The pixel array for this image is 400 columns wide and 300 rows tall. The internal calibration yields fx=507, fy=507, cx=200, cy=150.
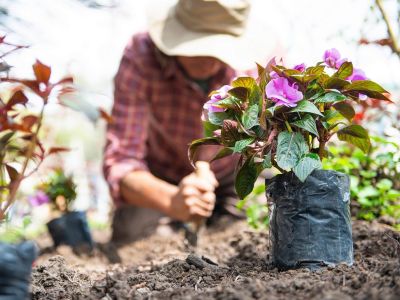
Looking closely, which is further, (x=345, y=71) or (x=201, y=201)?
(x=201, y=201)

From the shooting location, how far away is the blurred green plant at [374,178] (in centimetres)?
205

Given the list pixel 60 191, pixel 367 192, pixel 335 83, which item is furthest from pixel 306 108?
pixel 60 191

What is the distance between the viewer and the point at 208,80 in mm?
3166

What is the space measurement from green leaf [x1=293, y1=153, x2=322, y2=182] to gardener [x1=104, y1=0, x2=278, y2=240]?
38.8 inches

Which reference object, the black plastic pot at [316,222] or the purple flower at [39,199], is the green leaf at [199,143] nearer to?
the black plastic pot at [316,222]

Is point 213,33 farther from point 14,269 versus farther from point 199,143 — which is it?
point 14,269

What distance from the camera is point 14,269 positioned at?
0.98m

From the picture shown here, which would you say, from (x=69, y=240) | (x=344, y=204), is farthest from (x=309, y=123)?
(x=69, y=240)

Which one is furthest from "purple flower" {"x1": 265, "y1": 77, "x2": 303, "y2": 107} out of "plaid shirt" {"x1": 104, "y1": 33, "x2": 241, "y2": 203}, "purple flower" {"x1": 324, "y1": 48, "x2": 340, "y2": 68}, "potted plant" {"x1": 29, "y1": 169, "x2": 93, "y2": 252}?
"potted plant" {"x1": 29, "y1": 169, "x2": 93, "y2": 252}

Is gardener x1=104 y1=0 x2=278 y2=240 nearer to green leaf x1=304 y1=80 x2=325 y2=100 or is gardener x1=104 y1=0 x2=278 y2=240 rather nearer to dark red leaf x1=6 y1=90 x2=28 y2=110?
green leaf x1=304 y1=80 x2=325 y2=100

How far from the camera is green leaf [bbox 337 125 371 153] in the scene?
1.51 m

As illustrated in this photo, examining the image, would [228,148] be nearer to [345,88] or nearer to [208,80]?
[345,88]

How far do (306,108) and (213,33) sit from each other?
54.4 inches

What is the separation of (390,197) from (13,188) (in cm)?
140
